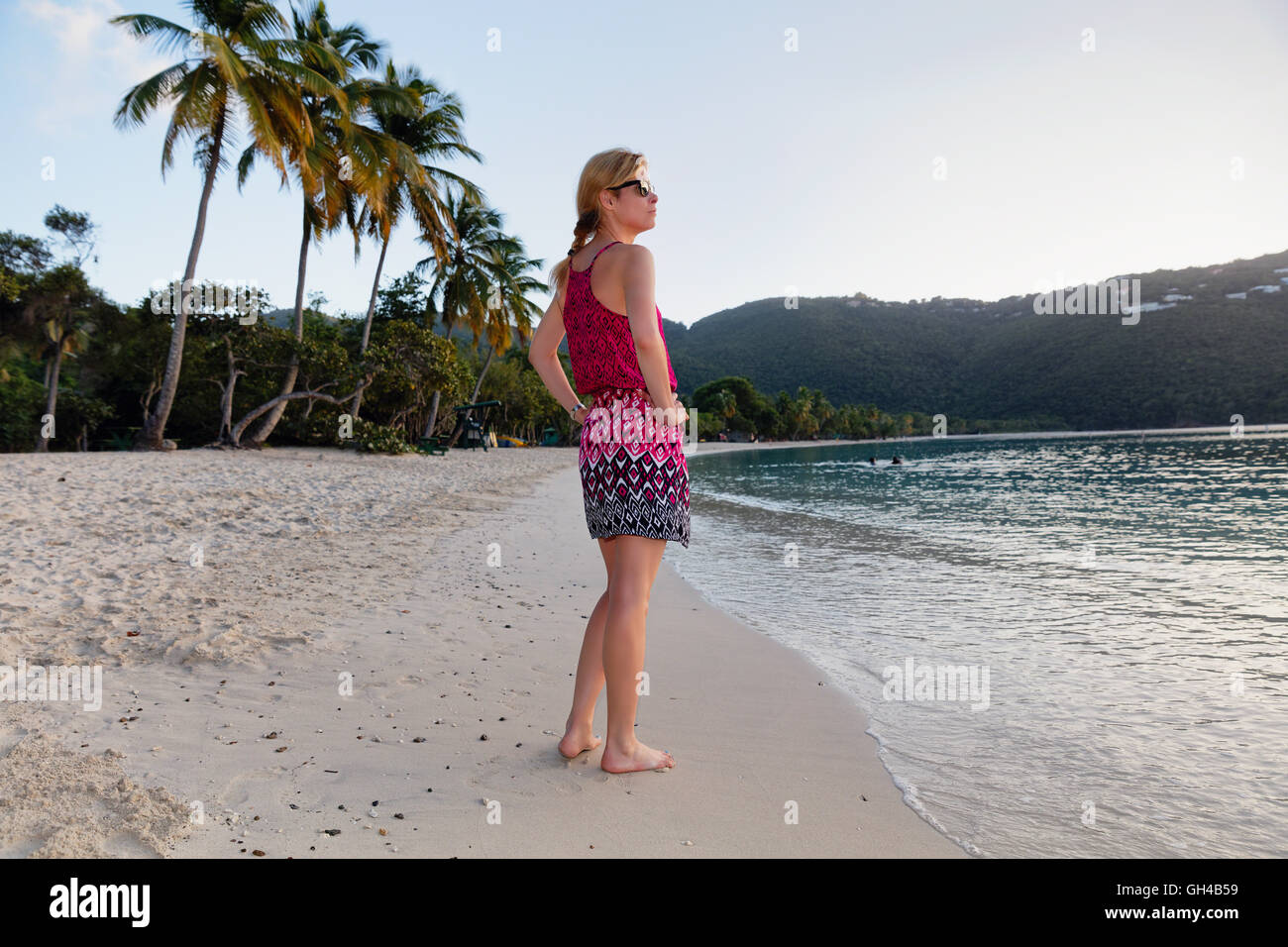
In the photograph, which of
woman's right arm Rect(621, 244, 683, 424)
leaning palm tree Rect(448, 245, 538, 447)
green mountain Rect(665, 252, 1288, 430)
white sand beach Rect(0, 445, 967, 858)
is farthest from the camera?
green mountain Rect(665, 252, 1288, 430)

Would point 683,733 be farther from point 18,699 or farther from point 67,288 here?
point 67,288

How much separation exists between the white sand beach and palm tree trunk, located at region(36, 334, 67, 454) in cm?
1732

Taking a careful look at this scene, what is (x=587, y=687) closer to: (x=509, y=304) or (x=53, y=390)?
(x=53, y=390)

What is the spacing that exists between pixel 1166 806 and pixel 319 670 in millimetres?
3266

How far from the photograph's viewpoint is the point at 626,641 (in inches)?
85.4

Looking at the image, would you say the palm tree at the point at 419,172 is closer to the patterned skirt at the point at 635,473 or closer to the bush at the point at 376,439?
the bush at the point at 376,439

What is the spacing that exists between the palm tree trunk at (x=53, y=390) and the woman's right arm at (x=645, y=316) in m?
22.7

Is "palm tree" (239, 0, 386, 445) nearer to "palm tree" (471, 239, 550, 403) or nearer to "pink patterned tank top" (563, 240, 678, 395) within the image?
"palm tree" (471, 239, 550, 403)

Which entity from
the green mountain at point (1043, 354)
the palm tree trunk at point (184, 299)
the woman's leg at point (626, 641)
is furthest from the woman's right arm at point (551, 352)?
the green mountain at point (1043, 354)

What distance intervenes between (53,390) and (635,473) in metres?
24.0

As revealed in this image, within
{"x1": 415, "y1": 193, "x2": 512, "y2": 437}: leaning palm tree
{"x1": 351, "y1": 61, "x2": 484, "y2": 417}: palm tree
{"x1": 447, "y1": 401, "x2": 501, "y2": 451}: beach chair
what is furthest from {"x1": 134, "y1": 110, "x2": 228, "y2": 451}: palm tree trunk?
{"x1": 447, "y1": 401, "x2": 501, "y2": 451}: beach chair

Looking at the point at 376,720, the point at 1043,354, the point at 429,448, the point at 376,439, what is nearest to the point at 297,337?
the point at 376,439

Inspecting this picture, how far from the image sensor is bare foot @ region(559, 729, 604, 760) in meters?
2.37
